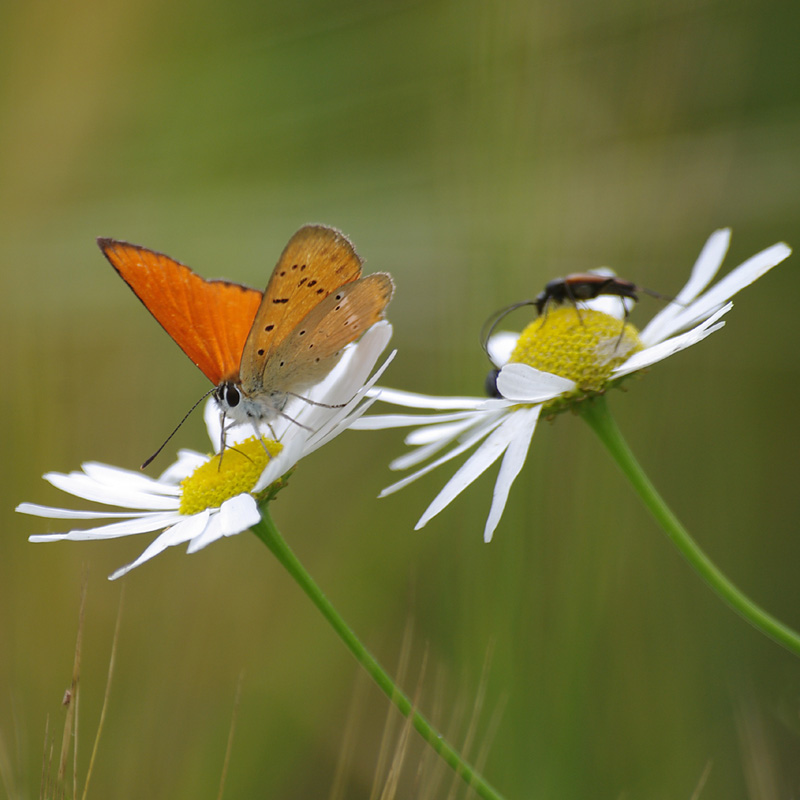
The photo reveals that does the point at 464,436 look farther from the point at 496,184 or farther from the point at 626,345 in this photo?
the point at 496,184

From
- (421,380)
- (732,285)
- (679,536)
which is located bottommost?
(679,536)

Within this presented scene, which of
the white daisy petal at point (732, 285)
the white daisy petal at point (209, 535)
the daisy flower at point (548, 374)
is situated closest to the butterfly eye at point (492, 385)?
the daisy flower at point (548, 374)

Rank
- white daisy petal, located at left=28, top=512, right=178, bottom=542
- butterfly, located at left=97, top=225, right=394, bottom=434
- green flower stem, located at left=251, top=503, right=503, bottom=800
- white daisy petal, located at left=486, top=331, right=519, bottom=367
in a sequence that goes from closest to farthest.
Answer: green flower stem, located at left=251, top=503, right=503, bottom=800
white daisy petal, located at left=28, top=512, right=178, bottom=542
butterfly, located at left=97, top=225, right=394, bottom=434
white daisy petal, located at left=486, top=331, right=519, bottom=367

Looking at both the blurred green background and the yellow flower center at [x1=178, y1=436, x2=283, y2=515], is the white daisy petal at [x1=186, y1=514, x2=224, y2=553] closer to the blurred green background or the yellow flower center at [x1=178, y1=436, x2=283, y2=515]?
the yellow flower center at [x1=178, y1=436, x2=283, y2=515]

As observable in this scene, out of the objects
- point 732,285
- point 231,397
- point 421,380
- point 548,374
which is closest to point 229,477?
point 231,397

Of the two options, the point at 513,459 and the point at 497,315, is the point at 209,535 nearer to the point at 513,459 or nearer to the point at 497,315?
the point at 513,459

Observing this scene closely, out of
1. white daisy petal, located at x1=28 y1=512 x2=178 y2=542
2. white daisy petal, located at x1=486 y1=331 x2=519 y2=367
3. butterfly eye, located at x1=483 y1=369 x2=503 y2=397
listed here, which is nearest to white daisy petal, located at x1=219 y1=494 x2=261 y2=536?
white daisy petal, located at x1=28 y1=512 x2=178 y2=542

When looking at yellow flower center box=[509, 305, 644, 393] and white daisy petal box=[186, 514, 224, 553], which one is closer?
white daisy petal box=[186, 514, 224, 553]
